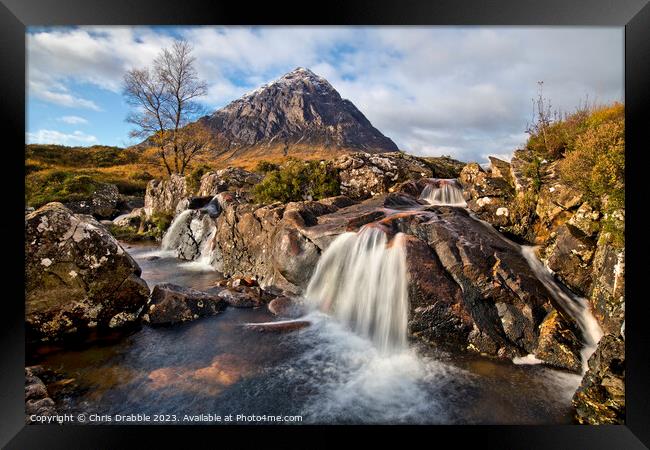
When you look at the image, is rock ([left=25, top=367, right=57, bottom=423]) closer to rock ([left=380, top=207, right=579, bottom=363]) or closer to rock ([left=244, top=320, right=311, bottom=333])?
rock ([left=244, top=320, right=311, bottom=333])

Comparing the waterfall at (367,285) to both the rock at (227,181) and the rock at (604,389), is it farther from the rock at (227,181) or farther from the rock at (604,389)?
the rock at (227,181)

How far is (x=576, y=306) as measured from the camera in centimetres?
602

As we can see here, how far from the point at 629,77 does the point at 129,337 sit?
382 inches

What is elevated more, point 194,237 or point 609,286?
point 194,237

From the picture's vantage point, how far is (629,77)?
12.8ft

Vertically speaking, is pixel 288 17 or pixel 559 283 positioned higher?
pixel 288 17

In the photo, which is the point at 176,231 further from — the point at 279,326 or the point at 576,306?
the point at 576,306

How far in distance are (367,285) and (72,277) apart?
6.49 meters

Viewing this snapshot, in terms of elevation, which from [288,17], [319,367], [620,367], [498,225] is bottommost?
[319,367]

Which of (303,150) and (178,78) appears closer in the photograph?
(178,78)

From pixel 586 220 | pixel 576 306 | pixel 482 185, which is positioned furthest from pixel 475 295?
pixel 482 185

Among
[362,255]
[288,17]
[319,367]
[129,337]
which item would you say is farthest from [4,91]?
[362,255]

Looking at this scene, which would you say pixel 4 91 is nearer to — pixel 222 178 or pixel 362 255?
pixel 362 255

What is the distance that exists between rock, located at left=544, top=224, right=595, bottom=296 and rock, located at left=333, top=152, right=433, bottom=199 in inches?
274
